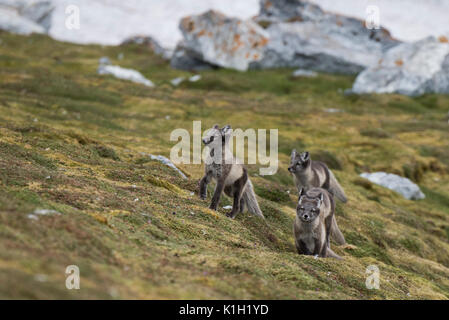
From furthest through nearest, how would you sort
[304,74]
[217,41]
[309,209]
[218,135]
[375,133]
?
[304,74], [217,41], [375,133], [218,135], [309,209]

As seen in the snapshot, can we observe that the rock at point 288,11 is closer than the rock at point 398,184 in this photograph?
No

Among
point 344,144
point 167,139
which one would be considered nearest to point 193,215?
point 167,139

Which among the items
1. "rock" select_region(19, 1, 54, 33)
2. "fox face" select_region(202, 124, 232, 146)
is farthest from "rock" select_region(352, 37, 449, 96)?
"rock" select_region(19, 1, 54, 33)

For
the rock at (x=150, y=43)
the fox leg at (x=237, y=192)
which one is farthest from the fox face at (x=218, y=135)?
the rock at (x=150, y=43)

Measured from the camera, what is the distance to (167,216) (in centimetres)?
1669

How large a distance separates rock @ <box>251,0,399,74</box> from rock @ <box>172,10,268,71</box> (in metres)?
5.69

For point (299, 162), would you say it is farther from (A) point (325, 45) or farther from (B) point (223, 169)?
(A) point (325, 45)

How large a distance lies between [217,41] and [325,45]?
122 ft

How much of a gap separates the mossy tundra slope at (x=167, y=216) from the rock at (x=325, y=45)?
73.1m

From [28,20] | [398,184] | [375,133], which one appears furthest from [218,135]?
[28,20]

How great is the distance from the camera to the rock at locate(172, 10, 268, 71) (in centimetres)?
12500

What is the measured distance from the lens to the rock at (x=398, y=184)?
4541 cm

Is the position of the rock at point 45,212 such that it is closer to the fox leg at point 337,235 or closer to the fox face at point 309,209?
the fox face at point 309,209
